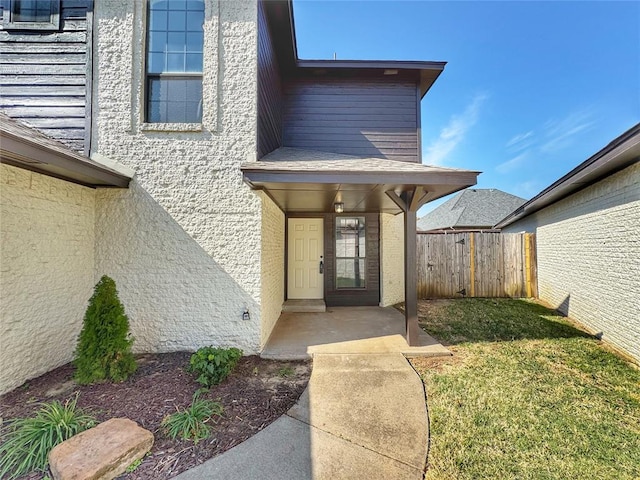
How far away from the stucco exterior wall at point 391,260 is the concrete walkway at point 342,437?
371 centimetres

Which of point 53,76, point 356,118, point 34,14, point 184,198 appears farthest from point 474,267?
point 34,14

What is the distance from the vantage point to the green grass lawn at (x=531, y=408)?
6.54 feet

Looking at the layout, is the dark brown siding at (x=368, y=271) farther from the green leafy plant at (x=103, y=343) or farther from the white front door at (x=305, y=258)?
the green leafy plant at (x=103, y=343)

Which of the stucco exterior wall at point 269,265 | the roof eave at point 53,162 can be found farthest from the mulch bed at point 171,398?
the roof eave at point 53,162

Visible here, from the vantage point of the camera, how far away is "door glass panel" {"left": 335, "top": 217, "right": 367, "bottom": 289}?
6965 millimetres

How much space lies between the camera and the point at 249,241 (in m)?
4.00

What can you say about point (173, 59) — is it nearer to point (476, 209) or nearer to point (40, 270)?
point (40, 270)

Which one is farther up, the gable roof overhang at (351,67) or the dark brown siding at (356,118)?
the gable roof overhang at (351,67)

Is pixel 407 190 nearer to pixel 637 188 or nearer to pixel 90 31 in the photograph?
pixel 637 188

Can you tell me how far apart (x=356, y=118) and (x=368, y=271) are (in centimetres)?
377

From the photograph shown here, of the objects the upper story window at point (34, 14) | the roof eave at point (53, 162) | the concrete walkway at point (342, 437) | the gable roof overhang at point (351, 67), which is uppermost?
the gable roof overhang at point (351, 67)

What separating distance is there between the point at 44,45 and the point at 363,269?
7.15 metres

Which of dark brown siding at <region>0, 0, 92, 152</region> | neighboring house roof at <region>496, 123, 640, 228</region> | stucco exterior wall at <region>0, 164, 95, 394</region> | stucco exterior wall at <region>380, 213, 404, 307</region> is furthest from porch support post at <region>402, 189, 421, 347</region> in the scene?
dark brown siding at <region>0, 0, 92, 152</region>

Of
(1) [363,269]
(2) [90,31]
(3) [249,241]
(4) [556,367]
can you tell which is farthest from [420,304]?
(2) [90,31]
